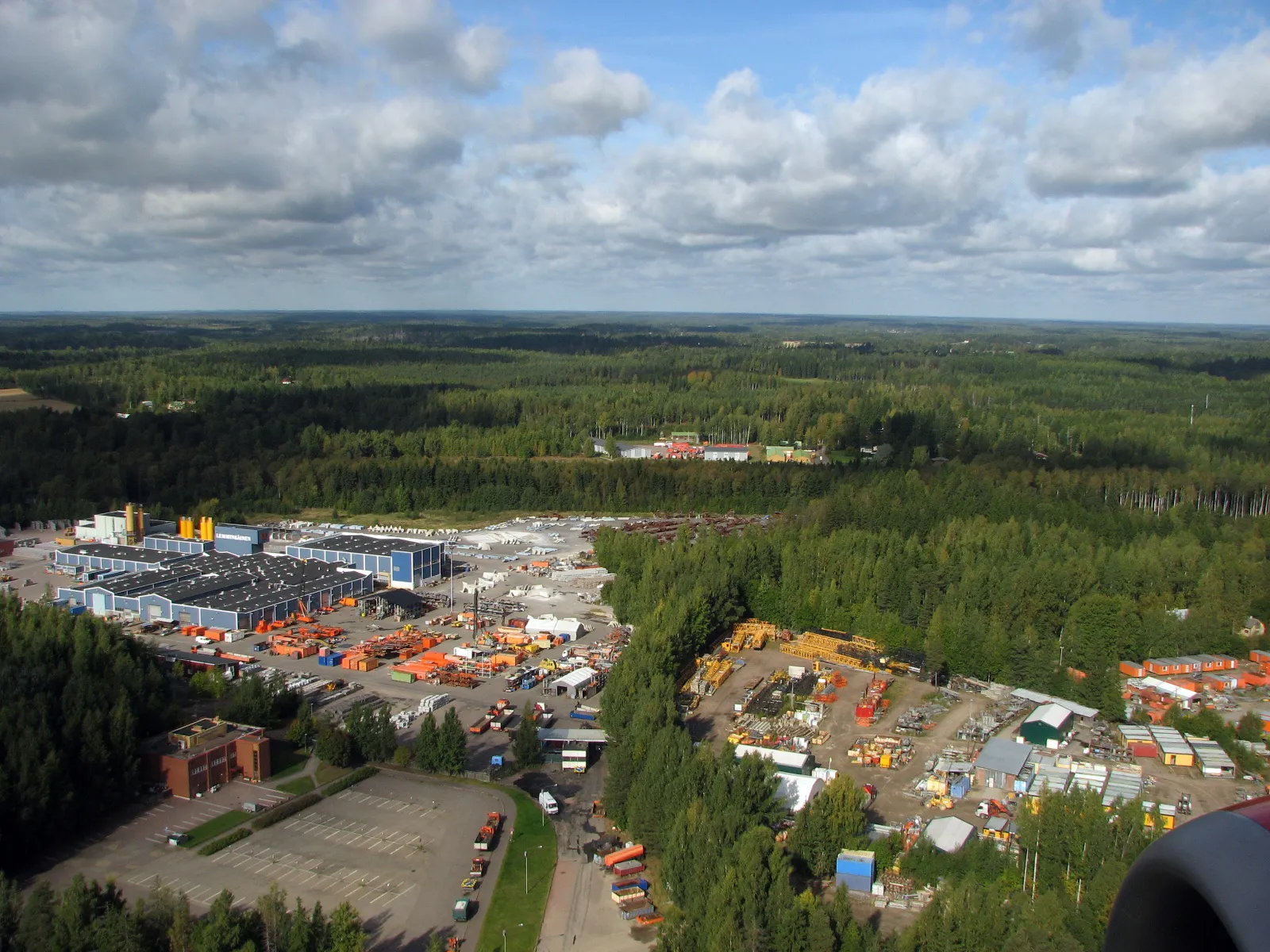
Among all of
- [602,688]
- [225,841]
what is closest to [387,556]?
[602,688]

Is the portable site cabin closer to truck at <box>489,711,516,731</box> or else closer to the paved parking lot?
the paved parking lot

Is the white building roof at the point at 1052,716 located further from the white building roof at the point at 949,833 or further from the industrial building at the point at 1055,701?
the white building roof at the point at 949,833

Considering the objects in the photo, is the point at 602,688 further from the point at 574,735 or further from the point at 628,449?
the point at 628,449

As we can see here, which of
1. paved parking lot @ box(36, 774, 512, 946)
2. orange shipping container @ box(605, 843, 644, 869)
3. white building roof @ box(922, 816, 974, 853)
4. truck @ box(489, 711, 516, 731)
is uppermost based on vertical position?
white building roof @ box(922, 816, 974, 853)

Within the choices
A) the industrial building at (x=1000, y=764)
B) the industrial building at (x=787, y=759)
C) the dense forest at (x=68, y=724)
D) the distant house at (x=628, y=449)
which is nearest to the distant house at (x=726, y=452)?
the distant house at (x=628, y=449)

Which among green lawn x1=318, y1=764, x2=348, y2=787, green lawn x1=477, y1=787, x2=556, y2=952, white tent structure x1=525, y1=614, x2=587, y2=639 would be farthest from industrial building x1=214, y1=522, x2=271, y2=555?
green lawn x1=477, y1=787, x2=556, y2=952

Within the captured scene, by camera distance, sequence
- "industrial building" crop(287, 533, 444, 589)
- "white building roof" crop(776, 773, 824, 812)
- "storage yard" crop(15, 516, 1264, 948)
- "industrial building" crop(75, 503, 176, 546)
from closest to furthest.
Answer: "white building roof" crop(776, 773, 824, 812), "storage yard" crop(15, 516, 1264, 948), "industrial building" crop(287, 533, 444, 589), "industrial building" crop(75, 503, 176, 546)
